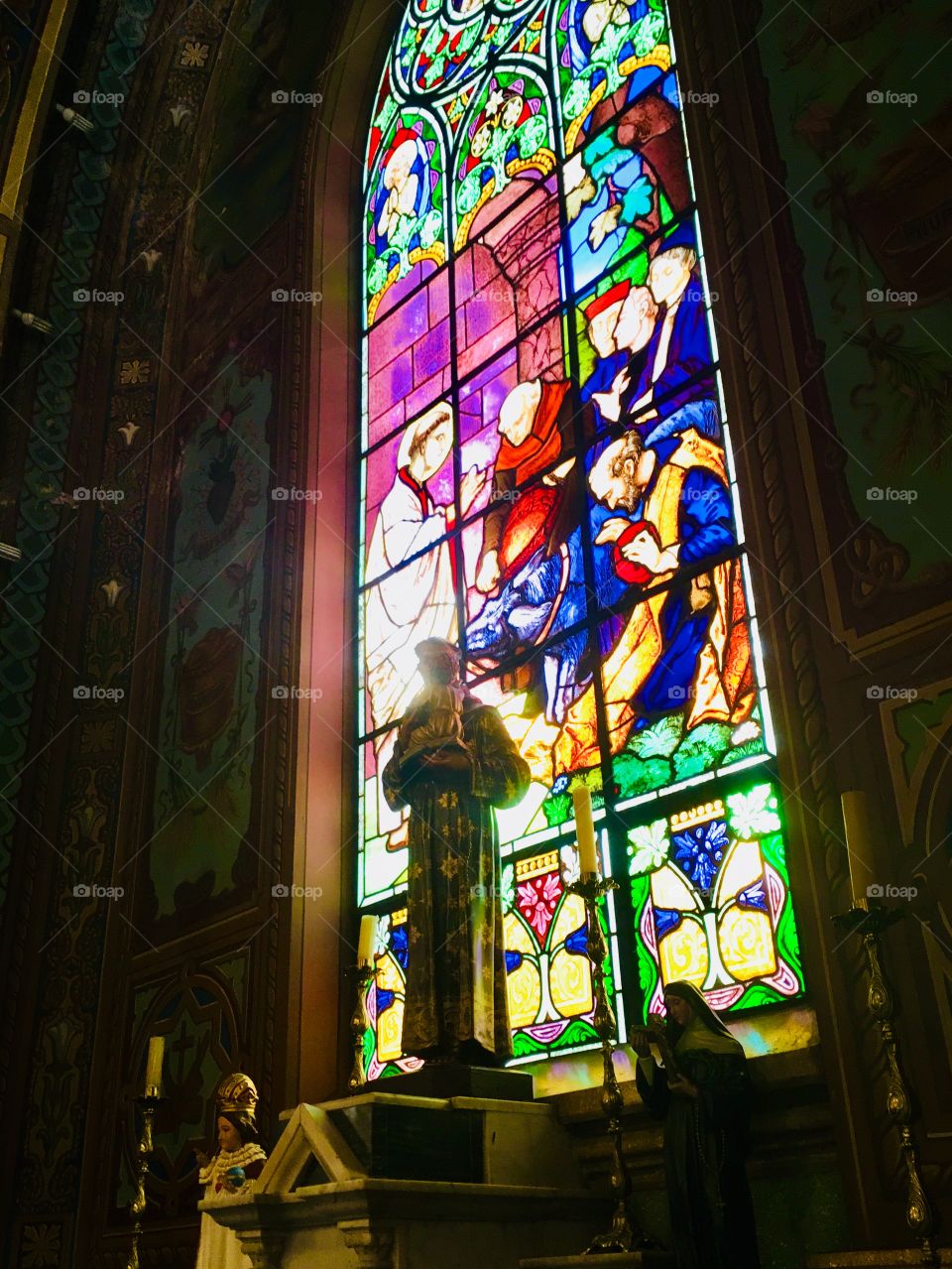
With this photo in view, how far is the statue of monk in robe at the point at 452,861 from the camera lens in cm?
452

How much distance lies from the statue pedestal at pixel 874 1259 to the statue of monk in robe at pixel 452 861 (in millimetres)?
1438

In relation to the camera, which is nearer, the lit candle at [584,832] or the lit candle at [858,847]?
the lit candle at [858,847]

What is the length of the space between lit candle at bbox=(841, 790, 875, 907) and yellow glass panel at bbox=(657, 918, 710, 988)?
4.93 feet

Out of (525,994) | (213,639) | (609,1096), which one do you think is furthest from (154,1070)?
(213,639)

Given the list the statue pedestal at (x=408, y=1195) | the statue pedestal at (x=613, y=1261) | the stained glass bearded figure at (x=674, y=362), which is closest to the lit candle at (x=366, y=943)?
the statue pedestal at (x=408, y=1195)

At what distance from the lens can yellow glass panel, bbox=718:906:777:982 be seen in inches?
175

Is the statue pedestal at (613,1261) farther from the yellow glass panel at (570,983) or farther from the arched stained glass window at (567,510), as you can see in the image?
the yellow glass panel at (570,983)

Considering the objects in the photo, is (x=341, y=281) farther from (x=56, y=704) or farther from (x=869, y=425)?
(x=869, y=425)

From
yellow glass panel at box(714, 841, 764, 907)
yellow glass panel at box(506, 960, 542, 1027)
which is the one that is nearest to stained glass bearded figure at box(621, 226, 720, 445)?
yellow glass panel at box(714, 841, 764, 907)

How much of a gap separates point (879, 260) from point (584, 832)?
7.75 feet

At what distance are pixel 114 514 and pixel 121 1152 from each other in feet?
14.2

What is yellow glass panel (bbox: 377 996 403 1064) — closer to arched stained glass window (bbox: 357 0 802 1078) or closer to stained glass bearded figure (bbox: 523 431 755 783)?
arched stained glass window (bbox: 357 0 802 1078)

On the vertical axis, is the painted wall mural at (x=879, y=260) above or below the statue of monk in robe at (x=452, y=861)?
above

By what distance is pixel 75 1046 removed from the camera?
24.3 ft
